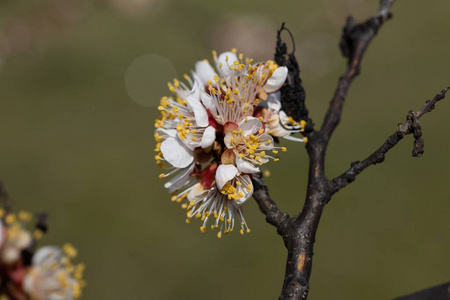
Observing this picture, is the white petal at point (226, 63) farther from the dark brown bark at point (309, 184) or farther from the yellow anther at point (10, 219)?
the yellow anther at point (10, 219)

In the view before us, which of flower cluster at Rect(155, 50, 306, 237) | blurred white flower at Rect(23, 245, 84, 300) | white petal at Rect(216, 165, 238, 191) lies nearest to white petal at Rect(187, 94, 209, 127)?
flower cluster at Rect(155, 50, 306, 237)

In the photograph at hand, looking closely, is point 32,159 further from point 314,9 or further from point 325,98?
point 314,9

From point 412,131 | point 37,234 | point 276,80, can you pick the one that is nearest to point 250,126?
point 276,80

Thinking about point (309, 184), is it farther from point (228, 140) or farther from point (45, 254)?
point (45, 254)

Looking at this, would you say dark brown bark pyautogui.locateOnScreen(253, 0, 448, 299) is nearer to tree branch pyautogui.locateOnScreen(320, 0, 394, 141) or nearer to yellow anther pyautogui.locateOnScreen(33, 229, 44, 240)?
tree branch pyautogui.locateOnScreen(320, 0, 394, 141)

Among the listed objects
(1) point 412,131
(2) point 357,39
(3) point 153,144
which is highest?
(3) point 153,144

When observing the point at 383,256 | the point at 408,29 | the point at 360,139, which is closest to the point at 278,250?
the point at 383,256

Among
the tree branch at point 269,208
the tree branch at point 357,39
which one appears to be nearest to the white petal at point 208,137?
the tree branch at point 269,208
